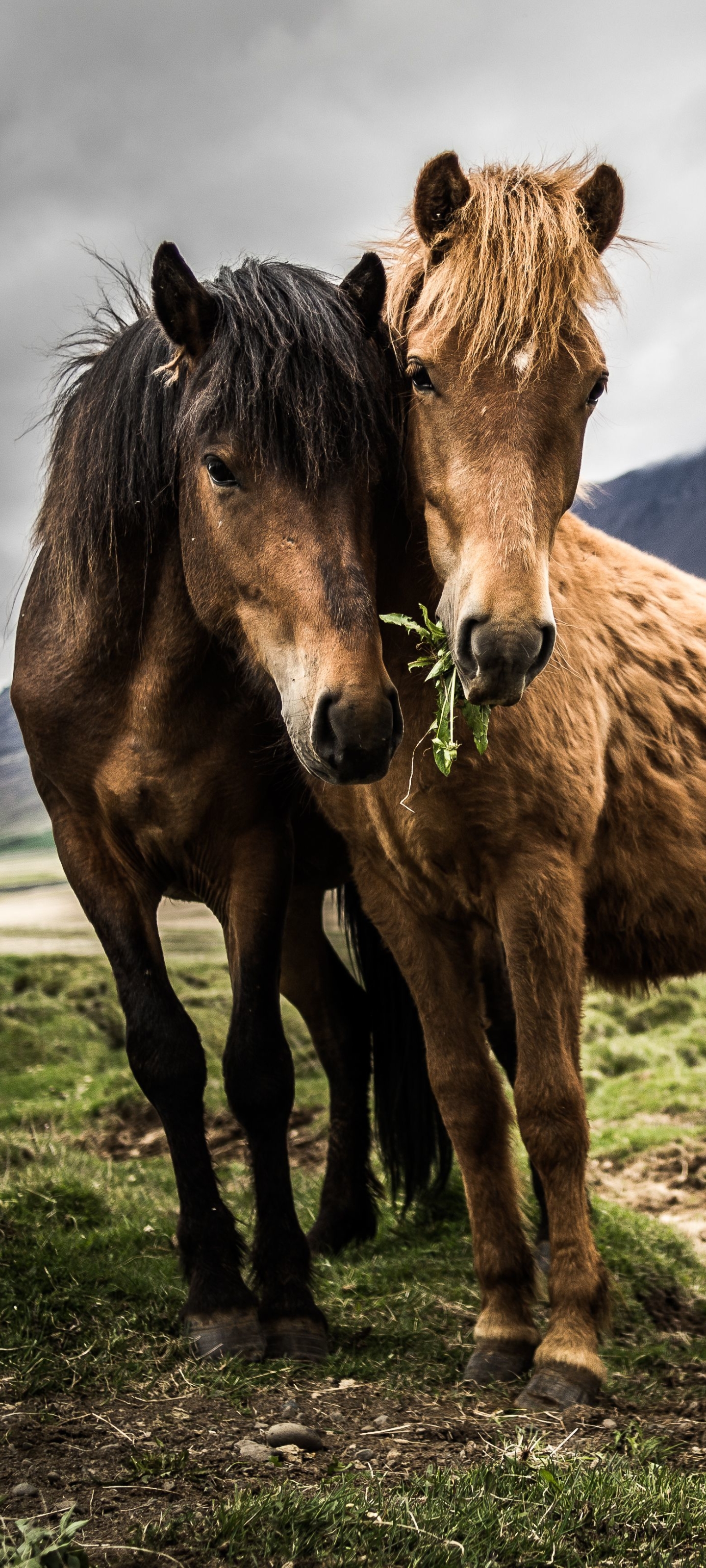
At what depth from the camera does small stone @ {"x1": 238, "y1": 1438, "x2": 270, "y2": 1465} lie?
2721mm

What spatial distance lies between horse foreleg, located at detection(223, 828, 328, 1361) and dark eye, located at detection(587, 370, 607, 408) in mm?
1628

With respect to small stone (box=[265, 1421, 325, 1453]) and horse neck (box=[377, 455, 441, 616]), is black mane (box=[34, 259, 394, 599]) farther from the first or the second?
small stone (box=[265, 1421, 325, 1453])

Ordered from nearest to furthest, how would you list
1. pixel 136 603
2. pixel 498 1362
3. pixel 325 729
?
1. pixel 325 729
2. pixel 498 1362
3. pixel 136 603

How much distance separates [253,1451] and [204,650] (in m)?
2.22

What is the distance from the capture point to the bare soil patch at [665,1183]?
18.7 ft

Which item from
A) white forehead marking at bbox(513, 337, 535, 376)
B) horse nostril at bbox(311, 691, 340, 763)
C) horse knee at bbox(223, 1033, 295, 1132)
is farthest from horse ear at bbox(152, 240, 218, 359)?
horse knee at bbox(223, 1033, 295, 1132)

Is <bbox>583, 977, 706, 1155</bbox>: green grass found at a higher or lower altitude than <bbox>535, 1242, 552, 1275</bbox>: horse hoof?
higher

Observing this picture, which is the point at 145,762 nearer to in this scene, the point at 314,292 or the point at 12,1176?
the point at 314,292

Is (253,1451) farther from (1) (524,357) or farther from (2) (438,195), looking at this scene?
(2) (438,195)

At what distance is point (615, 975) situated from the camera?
4191 millimetres

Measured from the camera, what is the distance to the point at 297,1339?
3.73 meters

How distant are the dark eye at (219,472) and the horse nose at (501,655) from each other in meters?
0.94

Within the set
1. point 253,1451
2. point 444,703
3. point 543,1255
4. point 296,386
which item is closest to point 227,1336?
point 253,1451

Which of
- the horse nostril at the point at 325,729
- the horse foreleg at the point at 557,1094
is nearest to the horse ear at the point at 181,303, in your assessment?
the horse nostril at the point at 325,729
